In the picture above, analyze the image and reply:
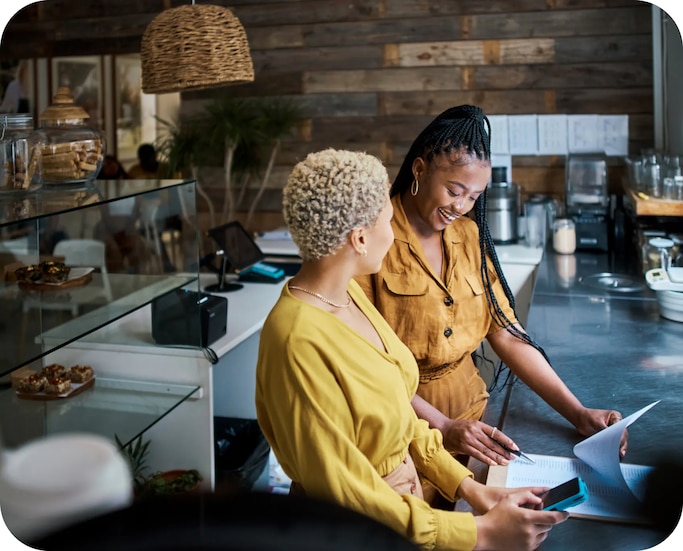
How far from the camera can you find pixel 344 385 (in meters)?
1.19

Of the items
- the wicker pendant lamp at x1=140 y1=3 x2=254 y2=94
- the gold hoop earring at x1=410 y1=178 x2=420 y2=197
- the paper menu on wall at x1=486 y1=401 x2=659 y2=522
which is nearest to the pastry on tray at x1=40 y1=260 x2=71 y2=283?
the wicker pendant lamp at x1=140 y1=3 x2=254 y2=94

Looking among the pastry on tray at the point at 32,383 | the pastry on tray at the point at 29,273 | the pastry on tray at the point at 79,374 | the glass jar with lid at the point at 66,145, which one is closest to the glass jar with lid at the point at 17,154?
the glass jar with lid at the point at 66,145

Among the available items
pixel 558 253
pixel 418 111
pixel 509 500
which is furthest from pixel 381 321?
pixel 418 111

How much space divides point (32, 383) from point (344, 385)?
1.34 metres

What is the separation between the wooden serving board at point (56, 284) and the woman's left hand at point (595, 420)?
1372 mm

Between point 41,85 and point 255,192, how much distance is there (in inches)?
99.0

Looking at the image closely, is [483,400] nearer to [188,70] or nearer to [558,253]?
[188,70]

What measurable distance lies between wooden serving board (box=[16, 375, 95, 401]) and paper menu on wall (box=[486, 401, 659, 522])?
4.36 feet

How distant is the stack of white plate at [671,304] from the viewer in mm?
2451

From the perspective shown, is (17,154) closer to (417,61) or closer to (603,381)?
(603,381)

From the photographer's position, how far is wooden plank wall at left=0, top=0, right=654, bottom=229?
4.17 metres

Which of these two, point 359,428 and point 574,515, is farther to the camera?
point 574,515

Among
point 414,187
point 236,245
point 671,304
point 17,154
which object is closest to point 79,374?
point 17,154

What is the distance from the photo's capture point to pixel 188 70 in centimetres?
266
